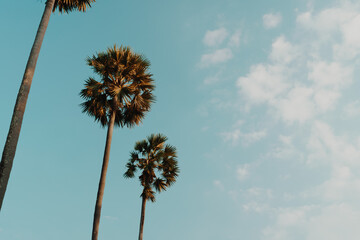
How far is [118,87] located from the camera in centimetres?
1831

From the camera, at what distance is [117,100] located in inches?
707

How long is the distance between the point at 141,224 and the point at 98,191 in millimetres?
9037

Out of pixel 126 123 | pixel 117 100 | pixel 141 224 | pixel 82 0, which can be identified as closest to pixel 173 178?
pixel 141 224

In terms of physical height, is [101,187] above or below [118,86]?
below

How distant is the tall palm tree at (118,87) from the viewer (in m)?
18.2


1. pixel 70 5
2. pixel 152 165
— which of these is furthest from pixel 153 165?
pixel 70 5

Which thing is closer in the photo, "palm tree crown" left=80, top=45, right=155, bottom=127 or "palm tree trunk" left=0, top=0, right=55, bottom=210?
"palm tree trunk" left=0, top=0, right=55, bottom=210

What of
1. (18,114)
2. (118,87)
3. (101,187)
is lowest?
(101,187)

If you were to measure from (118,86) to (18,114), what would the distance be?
31.1 feet

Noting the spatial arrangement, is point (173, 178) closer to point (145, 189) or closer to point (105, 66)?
point (145, 189)

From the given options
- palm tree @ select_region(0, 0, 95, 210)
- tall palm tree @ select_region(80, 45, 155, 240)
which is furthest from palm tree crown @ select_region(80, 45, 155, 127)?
palm tree @ select_region(0, 0, 95, 210)

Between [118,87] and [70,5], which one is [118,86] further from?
[70,5]

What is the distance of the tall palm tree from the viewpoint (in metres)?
18.2

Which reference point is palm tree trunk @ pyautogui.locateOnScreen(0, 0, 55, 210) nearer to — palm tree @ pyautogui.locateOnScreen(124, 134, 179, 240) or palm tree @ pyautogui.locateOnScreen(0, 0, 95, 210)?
palm tree @ pyautogui.locateOnScreen(0, 0, 95, 210)
